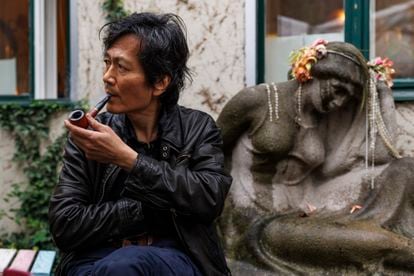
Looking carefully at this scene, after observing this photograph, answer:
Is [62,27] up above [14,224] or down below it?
above

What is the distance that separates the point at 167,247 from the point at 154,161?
299mm

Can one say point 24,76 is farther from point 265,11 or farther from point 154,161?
point 154,161

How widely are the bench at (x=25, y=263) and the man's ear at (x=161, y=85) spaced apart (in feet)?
4.27

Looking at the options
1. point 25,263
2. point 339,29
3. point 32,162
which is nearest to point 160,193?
point 25,263

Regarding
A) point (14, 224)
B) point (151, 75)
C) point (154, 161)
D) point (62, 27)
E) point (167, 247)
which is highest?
point (62, 27)

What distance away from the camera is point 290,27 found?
5930 mm

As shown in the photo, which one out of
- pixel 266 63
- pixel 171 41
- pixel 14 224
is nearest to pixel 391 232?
pixel 171 41

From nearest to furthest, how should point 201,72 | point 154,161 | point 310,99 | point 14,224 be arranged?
1. point 154,161
2. point 310,99
3. point 201,72
4. point 14,224

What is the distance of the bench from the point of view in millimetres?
3881

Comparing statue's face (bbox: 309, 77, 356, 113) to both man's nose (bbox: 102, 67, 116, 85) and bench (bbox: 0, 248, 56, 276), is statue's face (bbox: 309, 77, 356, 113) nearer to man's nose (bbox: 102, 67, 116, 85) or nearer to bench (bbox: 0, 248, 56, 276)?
bench (bbox: 0, 248, 56, 276)

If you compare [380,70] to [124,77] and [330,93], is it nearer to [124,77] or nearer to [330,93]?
[330,93]

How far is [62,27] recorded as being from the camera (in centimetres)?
638

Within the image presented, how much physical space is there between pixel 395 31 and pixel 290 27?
2.34ft

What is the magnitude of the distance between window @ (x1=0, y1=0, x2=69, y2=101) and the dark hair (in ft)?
11.4
